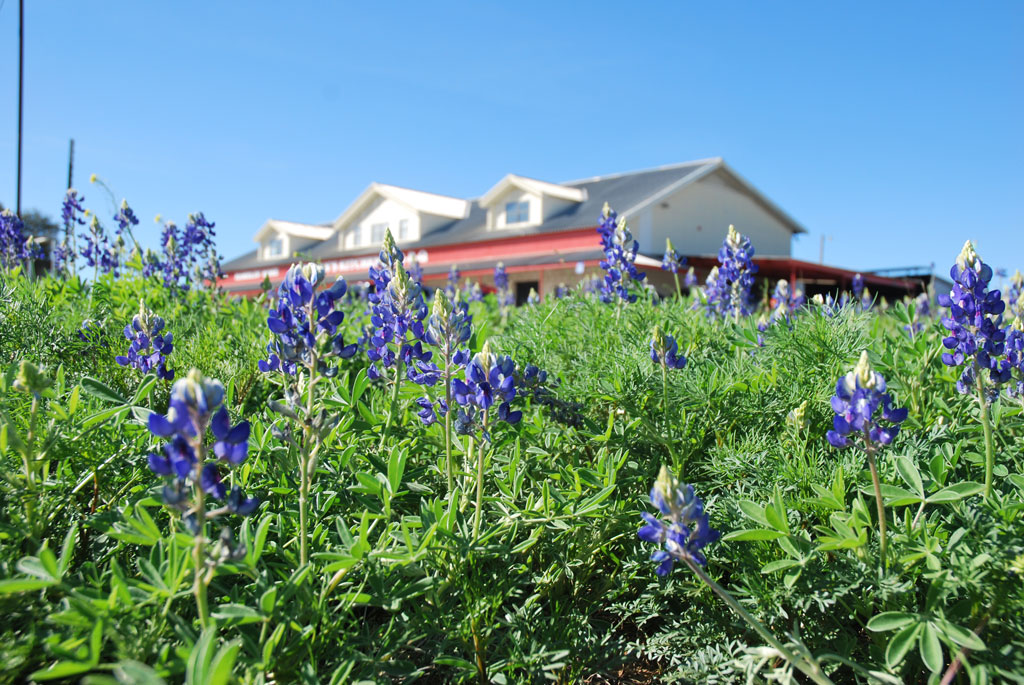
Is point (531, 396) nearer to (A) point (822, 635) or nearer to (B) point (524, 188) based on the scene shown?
(A) point (822, 635)

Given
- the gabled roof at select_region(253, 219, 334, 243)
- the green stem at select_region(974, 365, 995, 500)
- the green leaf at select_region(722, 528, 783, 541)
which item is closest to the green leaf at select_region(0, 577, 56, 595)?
the green leaf at select_region(722, 528, 783, 541)

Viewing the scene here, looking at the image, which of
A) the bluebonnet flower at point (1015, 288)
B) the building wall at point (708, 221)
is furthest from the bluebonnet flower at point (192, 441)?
the building wall at point (708, 221)

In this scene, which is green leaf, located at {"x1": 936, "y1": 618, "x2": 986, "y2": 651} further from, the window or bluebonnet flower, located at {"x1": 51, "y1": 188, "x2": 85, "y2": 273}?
the window

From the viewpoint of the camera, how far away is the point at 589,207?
2848 centimetres

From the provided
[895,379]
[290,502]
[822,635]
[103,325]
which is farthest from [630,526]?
[103,325]

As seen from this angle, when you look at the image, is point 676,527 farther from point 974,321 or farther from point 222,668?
point 974,321

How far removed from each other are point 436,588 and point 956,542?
1390mm

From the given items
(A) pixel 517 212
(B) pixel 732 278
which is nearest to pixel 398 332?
(B) pixel 732 278

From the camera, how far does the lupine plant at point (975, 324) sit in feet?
7.18

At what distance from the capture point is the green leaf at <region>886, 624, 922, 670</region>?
160cm

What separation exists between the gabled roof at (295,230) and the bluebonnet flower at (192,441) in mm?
39832

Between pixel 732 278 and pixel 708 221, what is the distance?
86.4 feet

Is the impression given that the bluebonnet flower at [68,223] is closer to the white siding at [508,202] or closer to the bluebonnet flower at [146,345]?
the bluebonnet flower at [146,345]

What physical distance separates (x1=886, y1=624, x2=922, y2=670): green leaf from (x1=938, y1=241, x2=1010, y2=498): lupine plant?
32.4 inches
